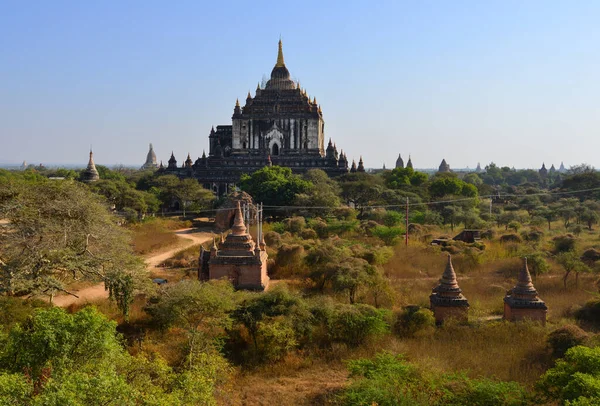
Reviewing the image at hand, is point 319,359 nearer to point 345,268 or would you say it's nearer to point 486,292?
point 345,268

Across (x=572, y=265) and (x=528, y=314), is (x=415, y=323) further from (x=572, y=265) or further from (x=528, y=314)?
(x=572, y=265)

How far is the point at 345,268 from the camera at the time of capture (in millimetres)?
19594

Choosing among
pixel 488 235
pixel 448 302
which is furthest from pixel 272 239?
pixel 448 302

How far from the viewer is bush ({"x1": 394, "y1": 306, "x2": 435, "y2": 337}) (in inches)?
648

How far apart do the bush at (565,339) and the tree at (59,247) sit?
1308 cm

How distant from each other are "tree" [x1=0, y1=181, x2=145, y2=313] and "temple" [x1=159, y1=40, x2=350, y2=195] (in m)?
40.5

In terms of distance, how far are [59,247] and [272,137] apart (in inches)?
2001

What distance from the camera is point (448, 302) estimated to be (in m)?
17.3

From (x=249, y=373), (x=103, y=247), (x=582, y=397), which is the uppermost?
(x=103, y=247)

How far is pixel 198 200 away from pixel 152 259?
19577mm

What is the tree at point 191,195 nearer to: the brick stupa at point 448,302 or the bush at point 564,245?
the bush at point 564,245

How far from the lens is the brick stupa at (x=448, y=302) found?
17.2 m

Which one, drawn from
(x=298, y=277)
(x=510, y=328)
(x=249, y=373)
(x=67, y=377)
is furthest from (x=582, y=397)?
(x=298, y=277)

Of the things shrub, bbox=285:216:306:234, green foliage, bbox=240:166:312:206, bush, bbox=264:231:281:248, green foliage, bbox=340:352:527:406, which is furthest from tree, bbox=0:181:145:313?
green foliage, bbox=240:166:312:206
